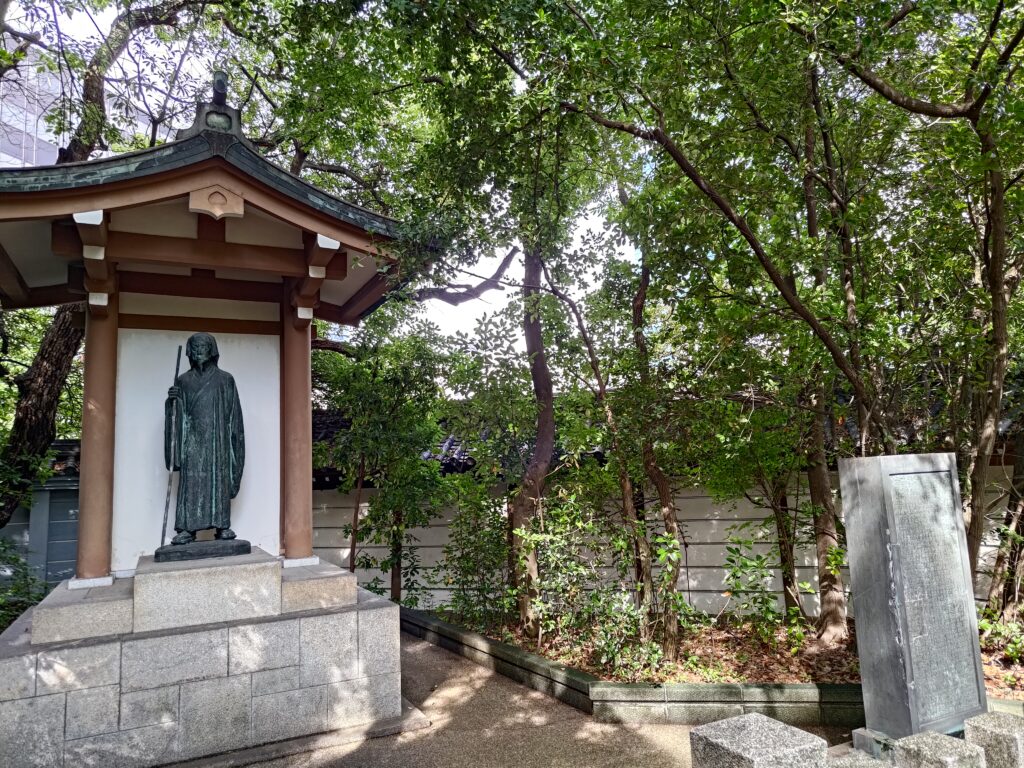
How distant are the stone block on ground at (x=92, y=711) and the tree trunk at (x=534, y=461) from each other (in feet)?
11.9

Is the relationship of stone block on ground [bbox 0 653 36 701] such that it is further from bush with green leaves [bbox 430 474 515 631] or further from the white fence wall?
the white fence wall

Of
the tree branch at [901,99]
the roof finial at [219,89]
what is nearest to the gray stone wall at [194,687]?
the roof finial at [219,89]

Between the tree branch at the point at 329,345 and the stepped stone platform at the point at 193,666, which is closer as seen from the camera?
the stepped stone platform at the point at 193,666

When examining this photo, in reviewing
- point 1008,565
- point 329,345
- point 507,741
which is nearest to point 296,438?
point 507,741

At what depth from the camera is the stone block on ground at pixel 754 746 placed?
9.27 ft

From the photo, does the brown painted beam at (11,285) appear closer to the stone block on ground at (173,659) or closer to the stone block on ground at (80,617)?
the stone block on ground at (80,617)

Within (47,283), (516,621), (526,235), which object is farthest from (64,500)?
(526,235)

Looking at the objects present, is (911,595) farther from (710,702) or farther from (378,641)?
(378,641)

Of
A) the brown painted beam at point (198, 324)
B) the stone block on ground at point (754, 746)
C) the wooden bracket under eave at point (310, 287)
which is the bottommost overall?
the stone block on ground at point (754, 746)

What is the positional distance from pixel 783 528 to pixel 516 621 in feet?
10.4

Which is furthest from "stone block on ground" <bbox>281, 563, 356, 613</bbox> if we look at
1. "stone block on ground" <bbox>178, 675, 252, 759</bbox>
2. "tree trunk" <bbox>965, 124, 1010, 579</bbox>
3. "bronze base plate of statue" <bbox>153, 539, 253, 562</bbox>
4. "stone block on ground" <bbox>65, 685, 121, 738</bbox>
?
"tree trunk" <bbox>965, 124, 1010, 579</bbox>

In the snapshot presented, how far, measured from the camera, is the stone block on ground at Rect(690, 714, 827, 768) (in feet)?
9.27

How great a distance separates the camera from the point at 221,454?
5.47 meters

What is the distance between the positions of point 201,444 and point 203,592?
1391 millimetres
